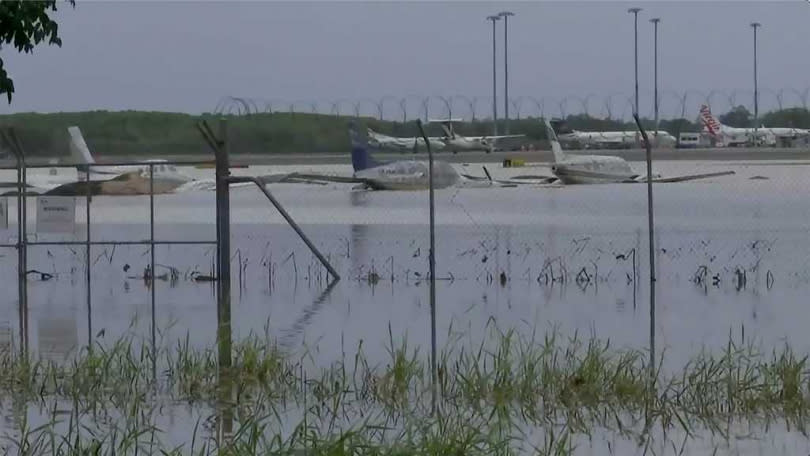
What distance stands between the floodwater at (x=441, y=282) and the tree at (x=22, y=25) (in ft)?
12.3

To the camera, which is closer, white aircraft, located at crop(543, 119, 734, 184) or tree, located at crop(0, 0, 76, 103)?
tree, located at crop(0, 0, 76, 103)

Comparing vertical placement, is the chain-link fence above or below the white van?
below

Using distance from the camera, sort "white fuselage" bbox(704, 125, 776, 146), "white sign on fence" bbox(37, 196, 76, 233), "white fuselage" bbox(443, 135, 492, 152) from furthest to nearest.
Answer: "white fuselage" bbox(704, 125, 776, 146)
"white fuselage" bbox(443, 135, 492, 152)
"white sign on fence" bbox(37, 196, 76, 233)

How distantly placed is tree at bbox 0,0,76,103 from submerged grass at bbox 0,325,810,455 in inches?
73.4

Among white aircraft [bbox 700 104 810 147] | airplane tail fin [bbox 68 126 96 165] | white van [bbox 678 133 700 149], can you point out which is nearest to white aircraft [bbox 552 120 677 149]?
white van [bbox 678 133 700 149]

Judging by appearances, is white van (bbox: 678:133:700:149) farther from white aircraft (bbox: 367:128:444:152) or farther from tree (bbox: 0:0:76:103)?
tree (bbox: 0:0:76:103)

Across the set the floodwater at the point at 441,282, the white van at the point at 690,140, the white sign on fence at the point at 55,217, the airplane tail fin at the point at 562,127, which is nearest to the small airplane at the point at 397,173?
the floodwater at the point at 441,282

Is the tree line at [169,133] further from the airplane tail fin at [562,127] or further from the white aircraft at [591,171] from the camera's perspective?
the airplane tail fin at [562,127]

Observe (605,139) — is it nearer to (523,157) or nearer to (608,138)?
(608,138)

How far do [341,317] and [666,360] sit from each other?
12.2 feet

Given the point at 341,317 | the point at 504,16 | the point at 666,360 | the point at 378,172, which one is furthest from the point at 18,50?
the point at 504,16

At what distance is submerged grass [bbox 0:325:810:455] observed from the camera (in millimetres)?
8609

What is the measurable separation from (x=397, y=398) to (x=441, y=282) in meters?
8.58

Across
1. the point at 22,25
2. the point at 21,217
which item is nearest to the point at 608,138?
the point at 21,217
